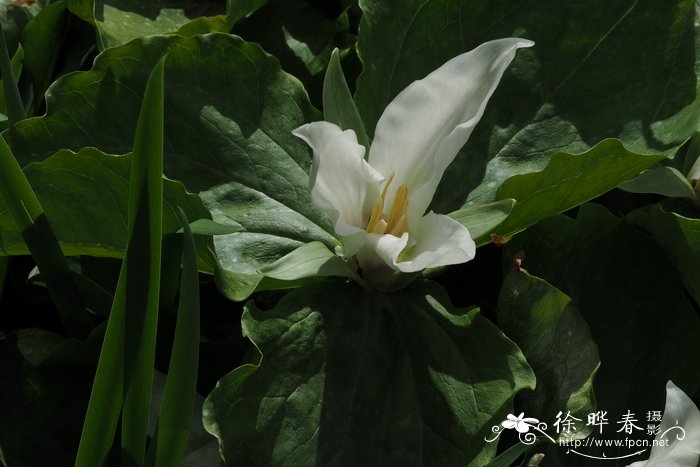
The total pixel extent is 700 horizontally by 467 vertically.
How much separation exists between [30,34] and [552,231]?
57cm

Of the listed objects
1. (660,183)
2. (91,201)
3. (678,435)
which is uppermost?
(91,201)

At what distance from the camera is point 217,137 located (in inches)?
28.9

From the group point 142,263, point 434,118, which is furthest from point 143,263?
point 434,118

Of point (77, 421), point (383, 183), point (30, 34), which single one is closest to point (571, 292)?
point (383, 183)

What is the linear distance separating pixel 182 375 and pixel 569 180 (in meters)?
0.33

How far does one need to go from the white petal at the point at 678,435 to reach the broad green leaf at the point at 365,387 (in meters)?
0.12

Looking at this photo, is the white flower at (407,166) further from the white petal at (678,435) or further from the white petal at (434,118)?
the white petal at (678,435)

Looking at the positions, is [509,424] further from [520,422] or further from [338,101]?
[338,101]

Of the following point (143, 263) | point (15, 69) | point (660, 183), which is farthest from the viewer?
point (15, 69)

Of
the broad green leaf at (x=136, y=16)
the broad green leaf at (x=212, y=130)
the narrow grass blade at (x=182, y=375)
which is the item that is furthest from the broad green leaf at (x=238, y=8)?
the narrow grass blade at (x=182, y=375)

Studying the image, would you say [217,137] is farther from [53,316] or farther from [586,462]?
[586,462]

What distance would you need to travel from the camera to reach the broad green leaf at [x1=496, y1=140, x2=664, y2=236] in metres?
0.66

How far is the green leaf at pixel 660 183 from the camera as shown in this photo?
2.51ft

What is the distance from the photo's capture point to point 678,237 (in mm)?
749
